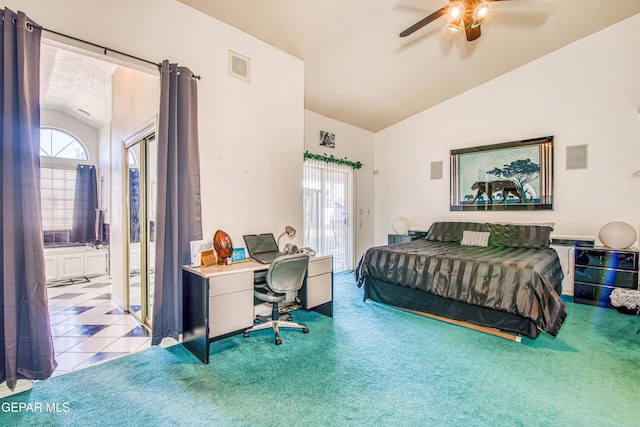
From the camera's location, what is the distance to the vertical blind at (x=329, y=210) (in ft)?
16.7

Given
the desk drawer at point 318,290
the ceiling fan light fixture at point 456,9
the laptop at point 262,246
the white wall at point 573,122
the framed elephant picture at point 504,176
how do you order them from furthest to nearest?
the framed elephant picture at point 504,176 → the white wall at point 573,122 → the desk drawer at point 318,290 → the laptop at point 262,246 → the ceiling fan light fixture at point 456,9

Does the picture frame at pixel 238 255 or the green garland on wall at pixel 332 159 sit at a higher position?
the green garland on wall at pixel 332 159

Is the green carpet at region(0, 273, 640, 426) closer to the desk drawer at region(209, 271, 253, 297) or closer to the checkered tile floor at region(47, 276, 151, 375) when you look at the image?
the checkered tile floor at region(47, 276, 151, 375)

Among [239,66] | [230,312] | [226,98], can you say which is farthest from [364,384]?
[239,66]

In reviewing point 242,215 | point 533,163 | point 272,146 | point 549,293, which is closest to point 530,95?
point 533,163

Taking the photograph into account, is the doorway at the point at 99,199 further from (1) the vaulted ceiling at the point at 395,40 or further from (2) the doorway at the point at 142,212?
(1) the vaulted ceiling at the point at 395,40

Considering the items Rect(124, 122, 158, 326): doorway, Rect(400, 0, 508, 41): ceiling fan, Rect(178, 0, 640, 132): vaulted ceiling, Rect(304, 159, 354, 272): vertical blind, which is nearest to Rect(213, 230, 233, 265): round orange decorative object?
Rect(124, 122, 158, 326): doorway

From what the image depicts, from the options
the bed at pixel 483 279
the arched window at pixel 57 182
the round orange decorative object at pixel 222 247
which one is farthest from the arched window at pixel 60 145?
the bed at pixel 483 279

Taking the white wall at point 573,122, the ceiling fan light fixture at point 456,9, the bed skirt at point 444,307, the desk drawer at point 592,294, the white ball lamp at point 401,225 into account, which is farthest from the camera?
the white ball lamp at point 401,225

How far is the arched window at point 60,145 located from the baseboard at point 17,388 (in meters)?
5.43

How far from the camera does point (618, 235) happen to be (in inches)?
140

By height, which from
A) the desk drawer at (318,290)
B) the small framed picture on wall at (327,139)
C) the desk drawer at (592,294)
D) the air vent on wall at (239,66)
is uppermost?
the air vent on wall at (239,66)

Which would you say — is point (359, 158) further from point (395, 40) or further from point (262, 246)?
point (262, 246)

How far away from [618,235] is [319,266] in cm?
356
